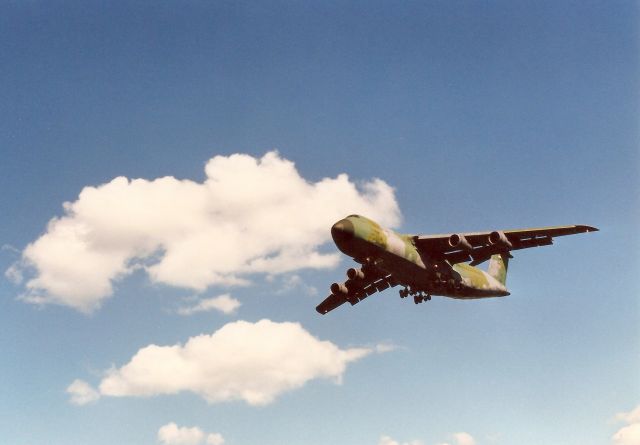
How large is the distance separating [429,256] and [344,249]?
17.6 ft

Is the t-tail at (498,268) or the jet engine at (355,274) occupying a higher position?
the t-tail at (498,268)

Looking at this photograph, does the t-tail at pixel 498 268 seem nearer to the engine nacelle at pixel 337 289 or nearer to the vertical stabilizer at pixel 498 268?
the vertical stabilizer at pixel 498 268

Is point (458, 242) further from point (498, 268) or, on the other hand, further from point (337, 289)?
point (498, 268)

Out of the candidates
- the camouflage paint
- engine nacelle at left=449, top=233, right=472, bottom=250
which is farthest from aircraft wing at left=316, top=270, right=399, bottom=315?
engine nacelle at left=449, top=233, right=472, bottom=250

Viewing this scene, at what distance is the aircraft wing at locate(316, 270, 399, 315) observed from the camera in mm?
29609

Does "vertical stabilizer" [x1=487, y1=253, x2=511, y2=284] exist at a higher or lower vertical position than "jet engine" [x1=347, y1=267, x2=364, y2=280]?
higher

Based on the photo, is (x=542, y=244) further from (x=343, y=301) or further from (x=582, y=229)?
(x=343, y=301)

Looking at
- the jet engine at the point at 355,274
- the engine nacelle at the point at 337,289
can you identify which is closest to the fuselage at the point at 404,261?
the jet engine at the point at 355,274

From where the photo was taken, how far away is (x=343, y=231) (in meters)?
22.6

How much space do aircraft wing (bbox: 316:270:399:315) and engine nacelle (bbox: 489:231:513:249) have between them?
6291mm

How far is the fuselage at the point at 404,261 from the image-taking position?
75.0ft

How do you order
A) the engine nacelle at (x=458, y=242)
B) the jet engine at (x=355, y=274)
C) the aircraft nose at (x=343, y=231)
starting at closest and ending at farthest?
1. the aircraft nose at (x=343, y=231)
2. the engine nacelle at (x=458, y=242)
3. the jet engine at (x=355, y=274)

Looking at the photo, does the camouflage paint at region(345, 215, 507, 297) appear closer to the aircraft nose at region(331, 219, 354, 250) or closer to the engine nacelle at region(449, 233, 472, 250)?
the aircraft nose at region(331, 219, 354, 250)

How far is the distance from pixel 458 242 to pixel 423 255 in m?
1.97
